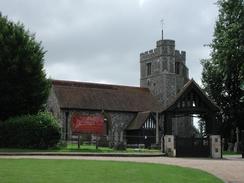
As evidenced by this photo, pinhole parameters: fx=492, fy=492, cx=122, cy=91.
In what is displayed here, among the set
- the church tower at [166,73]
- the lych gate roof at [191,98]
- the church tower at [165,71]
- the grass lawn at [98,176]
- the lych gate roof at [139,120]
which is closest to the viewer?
the grass lawn at [98,176]

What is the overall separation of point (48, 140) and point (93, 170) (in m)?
20.2

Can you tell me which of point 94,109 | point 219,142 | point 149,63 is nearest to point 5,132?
point 219,142

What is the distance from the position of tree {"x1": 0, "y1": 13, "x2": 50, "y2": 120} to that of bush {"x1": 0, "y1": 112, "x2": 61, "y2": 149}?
13.9ft

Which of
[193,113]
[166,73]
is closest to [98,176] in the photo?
[193,113]

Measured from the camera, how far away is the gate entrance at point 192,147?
33562 millimetres

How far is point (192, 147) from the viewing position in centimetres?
3372

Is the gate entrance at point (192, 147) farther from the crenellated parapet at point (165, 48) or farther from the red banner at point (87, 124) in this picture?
the crenellated parapet at point (165, 48)

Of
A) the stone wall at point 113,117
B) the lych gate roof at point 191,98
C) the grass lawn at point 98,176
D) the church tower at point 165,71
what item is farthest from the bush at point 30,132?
the church tower at point 165,71

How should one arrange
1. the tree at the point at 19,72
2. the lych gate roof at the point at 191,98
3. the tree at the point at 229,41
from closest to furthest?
the lych gate roof at the point at 191,98 < the tree at the point at 19,72 < the tree at the point at 229,41

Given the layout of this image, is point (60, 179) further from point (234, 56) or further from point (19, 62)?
point (234, 56)

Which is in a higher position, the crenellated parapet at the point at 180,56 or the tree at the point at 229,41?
the crenellated parapet at the point at 180,56

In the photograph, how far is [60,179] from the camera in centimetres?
1388

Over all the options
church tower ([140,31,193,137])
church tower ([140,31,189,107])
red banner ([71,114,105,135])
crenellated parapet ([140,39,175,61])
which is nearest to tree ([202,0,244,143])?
red banner ([71,114,105,135])

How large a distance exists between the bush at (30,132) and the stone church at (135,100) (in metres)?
25.5
